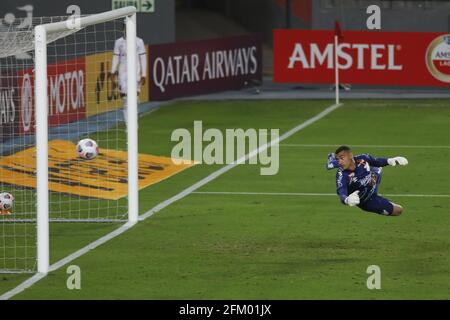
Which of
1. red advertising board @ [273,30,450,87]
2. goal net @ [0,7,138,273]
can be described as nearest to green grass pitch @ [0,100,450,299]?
goal net @ [0,7,138,273]

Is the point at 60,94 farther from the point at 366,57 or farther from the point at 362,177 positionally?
the point at 362,177

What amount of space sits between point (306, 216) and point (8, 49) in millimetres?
4952

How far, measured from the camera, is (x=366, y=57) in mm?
36062

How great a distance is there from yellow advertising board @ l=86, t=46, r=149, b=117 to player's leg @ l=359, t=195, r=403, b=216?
1328 cm

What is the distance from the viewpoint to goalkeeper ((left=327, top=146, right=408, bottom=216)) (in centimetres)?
1599

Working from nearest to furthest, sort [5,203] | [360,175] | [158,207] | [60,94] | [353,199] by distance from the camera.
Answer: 1. [353,199]
2. [360,175]
3. [5,203]
4. [158,207]
5. [60,94]

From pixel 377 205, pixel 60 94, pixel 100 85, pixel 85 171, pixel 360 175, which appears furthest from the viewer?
pixel 100 85

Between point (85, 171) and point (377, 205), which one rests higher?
point (85, 171)

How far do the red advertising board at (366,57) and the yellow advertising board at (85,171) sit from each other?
12.4 metres

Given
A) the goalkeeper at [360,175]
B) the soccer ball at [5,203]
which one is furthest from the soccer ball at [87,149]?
the goalkeeper at [360,175]

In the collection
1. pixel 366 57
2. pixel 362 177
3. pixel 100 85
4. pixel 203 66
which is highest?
pixel 366 57

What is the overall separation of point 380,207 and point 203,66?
19572mm

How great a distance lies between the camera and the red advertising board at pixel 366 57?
35.4 meters

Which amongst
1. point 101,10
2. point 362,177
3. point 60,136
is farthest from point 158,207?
point 101,10
